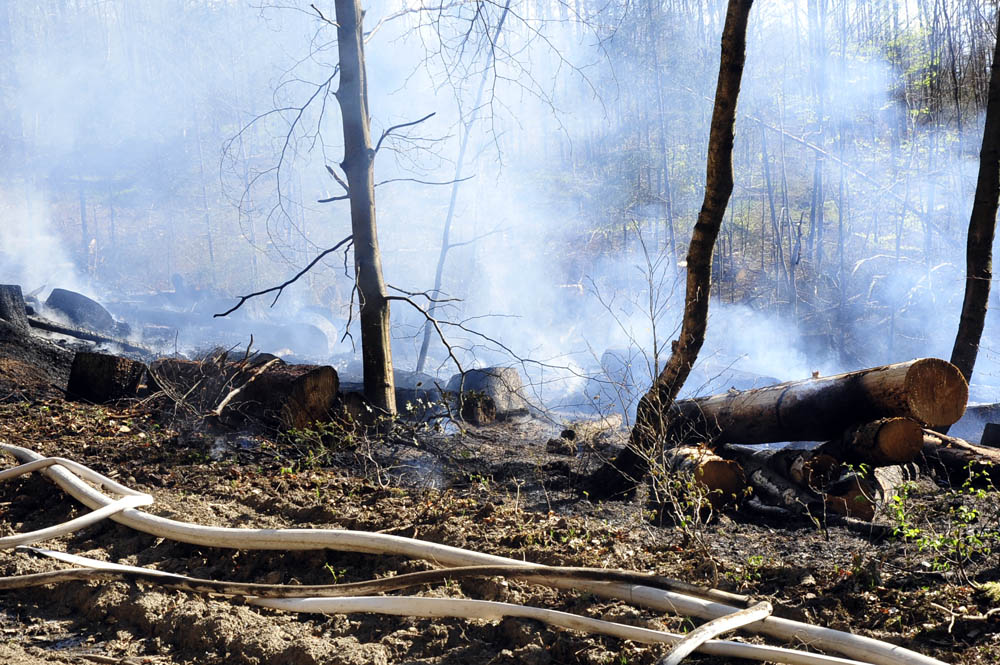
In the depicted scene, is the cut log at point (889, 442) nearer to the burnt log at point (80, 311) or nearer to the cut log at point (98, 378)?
the cut log at point (98, 378)

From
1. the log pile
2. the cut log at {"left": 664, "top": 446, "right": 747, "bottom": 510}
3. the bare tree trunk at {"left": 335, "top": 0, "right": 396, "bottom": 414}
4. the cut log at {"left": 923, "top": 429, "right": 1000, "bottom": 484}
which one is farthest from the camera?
the bare tree trunk at {"left": 335, "top": 0, "right": 396, "bottom": 414}

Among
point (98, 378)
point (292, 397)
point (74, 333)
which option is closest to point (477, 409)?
point (292, 397)

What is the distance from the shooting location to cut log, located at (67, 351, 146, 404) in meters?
6.57

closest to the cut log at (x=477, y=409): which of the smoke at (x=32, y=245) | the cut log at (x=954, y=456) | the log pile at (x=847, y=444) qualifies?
the log pile at (x=847, y=444)

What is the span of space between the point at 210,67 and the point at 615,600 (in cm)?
3407

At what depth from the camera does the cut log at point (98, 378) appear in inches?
259

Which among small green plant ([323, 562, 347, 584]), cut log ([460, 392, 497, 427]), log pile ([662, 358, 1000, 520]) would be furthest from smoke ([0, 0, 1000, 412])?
small green plant ([323, 562, 347, 584])

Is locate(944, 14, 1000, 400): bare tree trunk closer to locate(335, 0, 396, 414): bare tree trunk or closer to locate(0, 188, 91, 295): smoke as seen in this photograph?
locate(335, 0, 396, 414): bare tree trunk

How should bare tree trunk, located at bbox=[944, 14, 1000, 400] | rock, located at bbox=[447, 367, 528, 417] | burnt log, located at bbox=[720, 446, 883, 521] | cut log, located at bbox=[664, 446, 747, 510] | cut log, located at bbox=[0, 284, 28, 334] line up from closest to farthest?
burnt log, located at bbox=[720, 446, 883, 521] → cut log, located at bbox=[664, 446, 747, 510] → bare tree trunk, located at bbox=[944, 14, 1000, 400] → cut log, located at bbox=[0, 284, 28, 334] → rock, located at bbox=[447, 367, 528, 417]

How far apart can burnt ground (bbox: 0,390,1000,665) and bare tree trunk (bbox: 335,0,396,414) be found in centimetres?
121

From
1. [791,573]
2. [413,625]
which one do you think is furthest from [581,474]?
[413,625]

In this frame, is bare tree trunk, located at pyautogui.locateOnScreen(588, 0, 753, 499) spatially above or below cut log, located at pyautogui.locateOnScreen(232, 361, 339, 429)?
above

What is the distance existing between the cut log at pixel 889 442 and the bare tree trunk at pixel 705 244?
126cm

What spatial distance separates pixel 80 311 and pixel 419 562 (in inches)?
515
